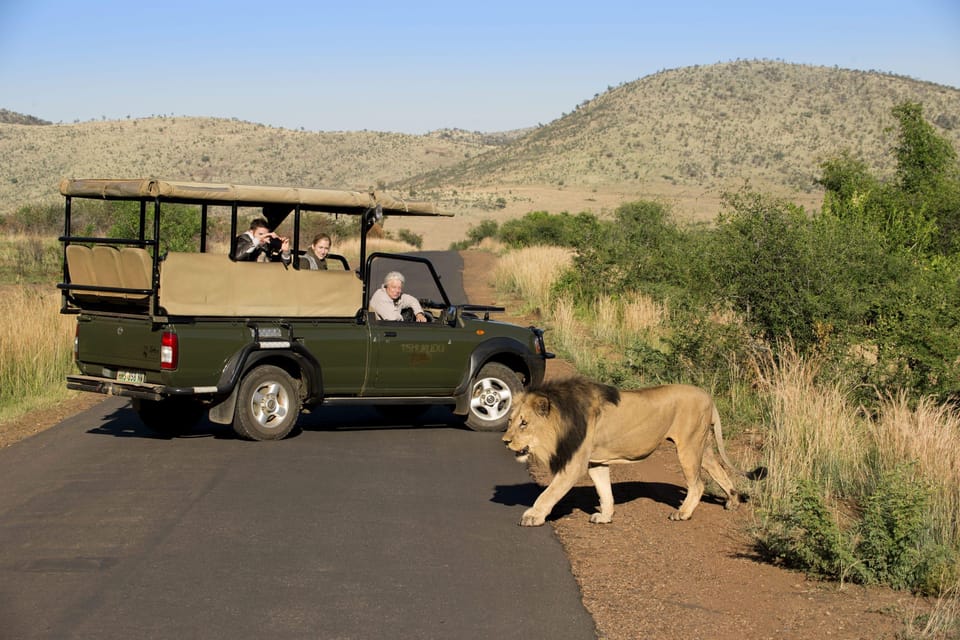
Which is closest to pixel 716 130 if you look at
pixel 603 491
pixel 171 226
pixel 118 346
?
pixel 171 226

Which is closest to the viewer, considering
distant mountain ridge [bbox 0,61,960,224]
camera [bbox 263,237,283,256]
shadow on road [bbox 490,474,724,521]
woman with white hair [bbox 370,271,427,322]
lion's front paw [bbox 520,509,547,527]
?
lion's front paw [bbox 520,509,547,527]

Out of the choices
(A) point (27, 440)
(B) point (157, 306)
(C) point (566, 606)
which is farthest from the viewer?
(A) point (27, 440)

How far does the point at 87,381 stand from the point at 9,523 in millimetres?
3664

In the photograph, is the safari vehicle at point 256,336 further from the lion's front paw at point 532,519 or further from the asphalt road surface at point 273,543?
the lion's front paw at point 532,519

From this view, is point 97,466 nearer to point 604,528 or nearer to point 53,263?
point 604,528

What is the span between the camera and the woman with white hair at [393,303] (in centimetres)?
1305

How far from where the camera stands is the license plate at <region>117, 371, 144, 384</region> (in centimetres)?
1128

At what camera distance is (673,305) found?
55.4 ft

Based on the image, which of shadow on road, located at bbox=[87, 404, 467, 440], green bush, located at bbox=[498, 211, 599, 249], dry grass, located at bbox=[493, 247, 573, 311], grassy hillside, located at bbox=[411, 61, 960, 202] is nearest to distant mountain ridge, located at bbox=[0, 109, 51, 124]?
grassy hillside, located at bbox=[411, 61, 960, 202]

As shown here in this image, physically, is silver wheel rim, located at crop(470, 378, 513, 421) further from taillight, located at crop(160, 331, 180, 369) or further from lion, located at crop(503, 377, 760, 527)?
lion, located at crop(503, 377, 760, 527)

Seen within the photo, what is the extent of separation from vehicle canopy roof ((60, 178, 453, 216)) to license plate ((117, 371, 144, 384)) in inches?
67.1

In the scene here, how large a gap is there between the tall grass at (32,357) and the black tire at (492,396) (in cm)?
554

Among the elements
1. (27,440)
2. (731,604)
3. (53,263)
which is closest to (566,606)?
(731,604)

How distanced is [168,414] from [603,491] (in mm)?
5688
